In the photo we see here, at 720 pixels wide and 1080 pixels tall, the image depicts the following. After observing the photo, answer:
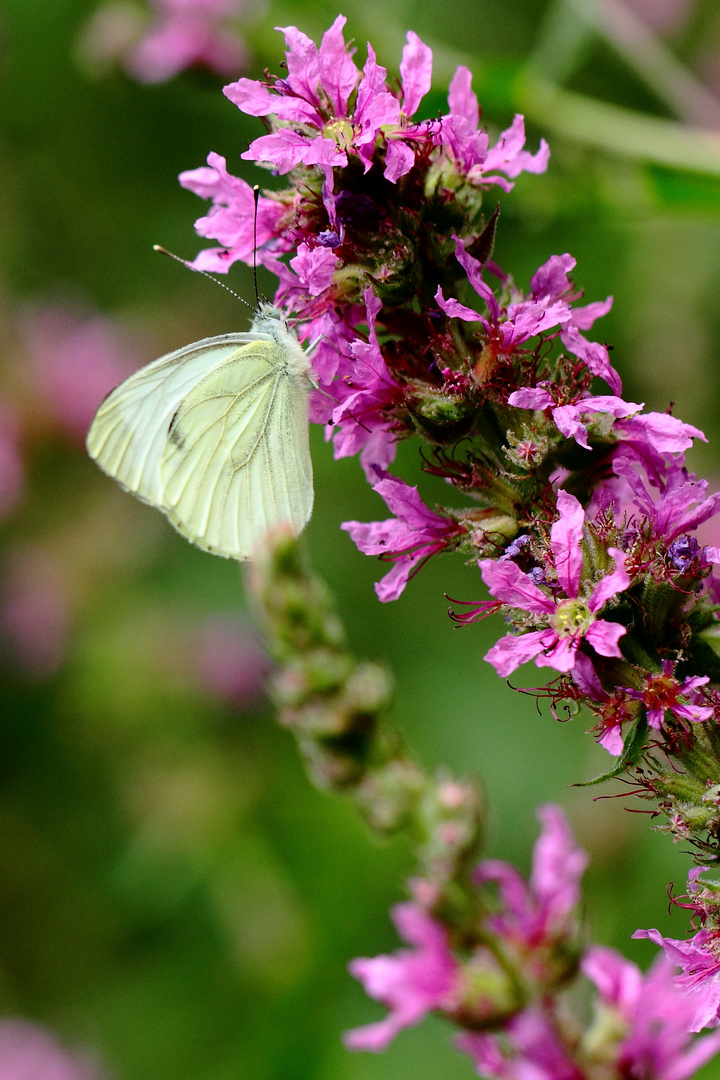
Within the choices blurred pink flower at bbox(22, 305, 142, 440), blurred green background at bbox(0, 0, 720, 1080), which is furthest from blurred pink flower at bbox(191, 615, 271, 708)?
blurred pink flower at bbox(22, 305, 142, 440)

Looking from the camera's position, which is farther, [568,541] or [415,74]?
[415,74]

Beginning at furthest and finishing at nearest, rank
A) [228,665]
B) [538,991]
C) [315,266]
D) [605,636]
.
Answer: [228,665] < [538,991] < [315,266] < [605,636]

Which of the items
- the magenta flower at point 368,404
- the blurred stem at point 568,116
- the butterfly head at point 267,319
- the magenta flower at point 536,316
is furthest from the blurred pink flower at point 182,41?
the magenta flower at point 536,316

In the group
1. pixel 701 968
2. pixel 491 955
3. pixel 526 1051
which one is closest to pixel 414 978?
pixel 491 955

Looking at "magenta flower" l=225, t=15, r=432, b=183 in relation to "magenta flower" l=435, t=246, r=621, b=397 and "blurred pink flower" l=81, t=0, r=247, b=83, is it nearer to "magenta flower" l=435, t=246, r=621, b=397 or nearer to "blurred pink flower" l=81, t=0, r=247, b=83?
"magenta flower" l=435, t=246, r=621, b=397

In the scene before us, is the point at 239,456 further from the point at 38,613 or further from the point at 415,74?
the point at 38,613

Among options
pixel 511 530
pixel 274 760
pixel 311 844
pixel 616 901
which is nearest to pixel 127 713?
pixel 274 760

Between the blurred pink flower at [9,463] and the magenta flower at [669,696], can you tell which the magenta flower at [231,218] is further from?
the blurred pink flower at [9,463]
